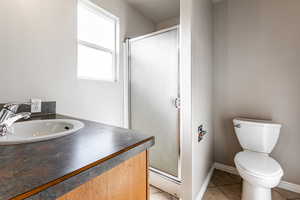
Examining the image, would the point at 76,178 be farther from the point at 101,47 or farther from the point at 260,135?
the point at 260,135

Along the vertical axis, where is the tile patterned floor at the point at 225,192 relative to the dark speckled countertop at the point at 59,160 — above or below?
below

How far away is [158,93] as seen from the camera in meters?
1.75

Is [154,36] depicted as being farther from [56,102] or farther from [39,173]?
[39,173]

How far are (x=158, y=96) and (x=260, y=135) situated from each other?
119cm

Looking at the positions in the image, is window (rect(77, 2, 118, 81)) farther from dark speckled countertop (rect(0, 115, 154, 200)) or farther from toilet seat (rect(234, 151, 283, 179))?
toilet seat (rect(234, 151, 283, 179))

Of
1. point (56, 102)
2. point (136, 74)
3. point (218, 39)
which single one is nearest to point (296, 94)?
point (218, 39)

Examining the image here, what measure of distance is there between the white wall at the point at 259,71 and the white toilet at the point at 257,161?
28 centimetres

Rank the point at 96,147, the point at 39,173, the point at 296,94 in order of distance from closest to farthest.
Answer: the point at 39,173
the point at 96,147
the point at 296,94

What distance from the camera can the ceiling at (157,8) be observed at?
2.04m

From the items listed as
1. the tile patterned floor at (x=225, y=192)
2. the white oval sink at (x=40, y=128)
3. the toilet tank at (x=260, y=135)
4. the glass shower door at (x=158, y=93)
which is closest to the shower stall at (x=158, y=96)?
the glass shower door at (x=158, y=93)

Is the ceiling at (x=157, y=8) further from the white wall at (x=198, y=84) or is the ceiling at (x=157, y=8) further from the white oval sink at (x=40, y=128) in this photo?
the white oval sink at (x=40, y=128)

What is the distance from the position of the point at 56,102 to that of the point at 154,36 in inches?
50.5

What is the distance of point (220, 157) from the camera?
209cm

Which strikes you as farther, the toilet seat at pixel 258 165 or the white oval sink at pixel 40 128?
the toilet seat at pixel 258 165
